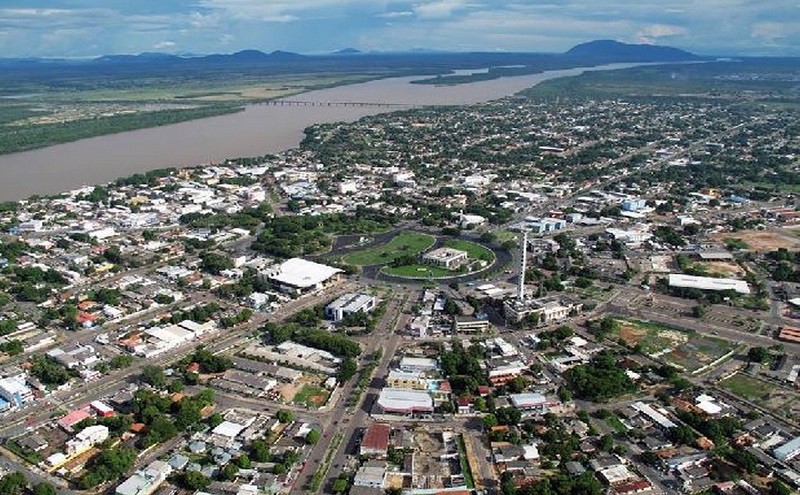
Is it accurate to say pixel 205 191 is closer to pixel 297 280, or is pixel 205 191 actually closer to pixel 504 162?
pixel 297 280

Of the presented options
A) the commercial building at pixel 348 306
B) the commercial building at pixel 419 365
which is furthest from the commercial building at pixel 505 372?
the commercial building at pixel 348 306

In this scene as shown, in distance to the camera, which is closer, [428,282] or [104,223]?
[428,282]

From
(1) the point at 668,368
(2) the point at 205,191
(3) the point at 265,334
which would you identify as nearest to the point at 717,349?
(1) the point at 668,368

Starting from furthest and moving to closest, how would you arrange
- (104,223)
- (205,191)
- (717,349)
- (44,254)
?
(205,191) < (104,223) < (44,254) < (717,349)

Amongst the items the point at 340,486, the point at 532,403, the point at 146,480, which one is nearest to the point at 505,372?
the point at 532,403

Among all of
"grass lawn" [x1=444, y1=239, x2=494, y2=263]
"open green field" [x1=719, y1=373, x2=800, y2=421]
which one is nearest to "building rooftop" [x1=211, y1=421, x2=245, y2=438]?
"open green field" [x1=719, y1=373, x2=800, y2=421]

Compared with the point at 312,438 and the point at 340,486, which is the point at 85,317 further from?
the point at 340,486
